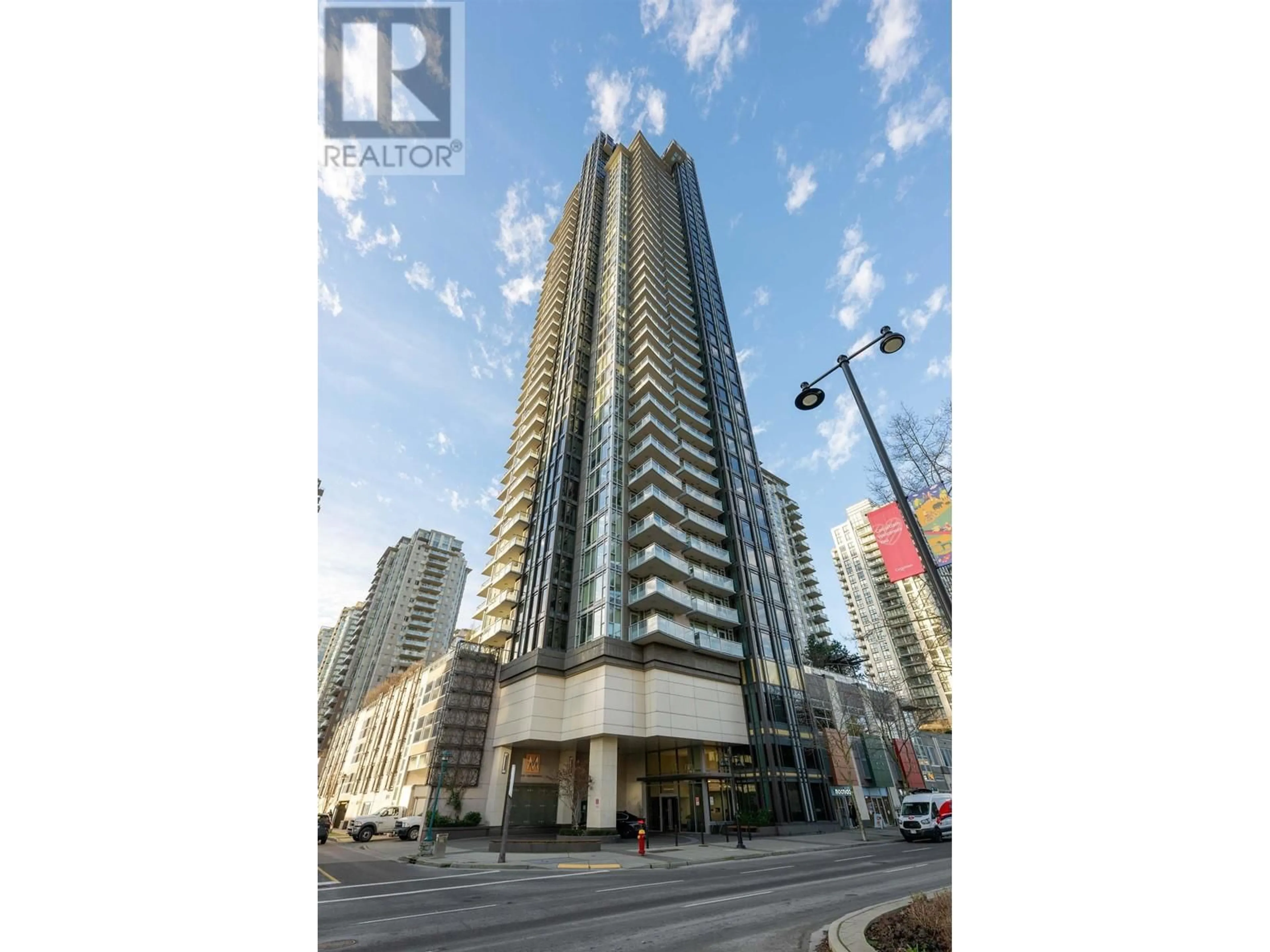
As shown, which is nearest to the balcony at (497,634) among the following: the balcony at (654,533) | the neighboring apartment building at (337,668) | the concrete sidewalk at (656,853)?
the balcony at (654,533)

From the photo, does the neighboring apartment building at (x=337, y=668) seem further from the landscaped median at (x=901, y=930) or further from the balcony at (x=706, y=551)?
the landscaped median at (x=901, y=930)

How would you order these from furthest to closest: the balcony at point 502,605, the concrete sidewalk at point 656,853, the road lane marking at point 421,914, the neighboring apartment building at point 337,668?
the neighboring apartment building at point 337,668 < the balcony at point 502,605 < the concrete sidewalk at point 656,853 < the road lane marking at point 421,914

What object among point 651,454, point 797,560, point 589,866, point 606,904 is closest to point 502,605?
point 651,454

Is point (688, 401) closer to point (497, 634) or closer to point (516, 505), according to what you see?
point (516, 505)

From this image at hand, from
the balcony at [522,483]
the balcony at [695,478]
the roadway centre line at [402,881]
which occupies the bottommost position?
the roadway centre line at [402,881]

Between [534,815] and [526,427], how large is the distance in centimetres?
3553

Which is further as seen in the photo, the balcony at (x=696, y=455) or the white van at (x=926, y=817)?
the balcony at (x=696, y=455)

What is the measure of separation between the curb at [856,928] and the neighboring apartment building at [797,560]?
205 ft

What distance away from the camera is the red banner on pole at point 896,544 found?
855cm

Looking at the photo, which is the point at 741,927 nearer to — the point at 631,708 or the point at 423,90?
the point at 423,90

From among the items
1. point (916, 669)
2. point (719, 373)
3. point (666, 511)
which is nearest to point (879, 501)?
point (666, 511)

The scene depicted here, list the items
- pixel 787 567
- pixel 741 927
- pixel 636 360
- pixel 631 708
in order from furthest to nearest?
pixel 787 567, pixel 636 360, pixel 631 708, pixel 741 927

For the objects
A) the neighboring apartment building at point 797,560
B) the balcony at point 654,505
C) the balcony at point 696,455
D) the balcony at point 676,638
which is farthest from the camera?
the neighboring apartment building at point 797,560

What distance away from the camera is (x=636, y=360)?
49.7m
